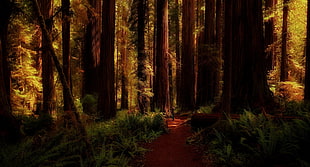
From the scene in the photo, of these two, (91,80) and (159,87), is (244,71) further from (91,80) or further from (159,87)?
(91,80)

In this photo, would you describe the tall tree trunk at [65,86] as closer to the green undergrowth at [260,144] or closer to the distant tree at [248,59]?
the green undergrowth at [260,144]

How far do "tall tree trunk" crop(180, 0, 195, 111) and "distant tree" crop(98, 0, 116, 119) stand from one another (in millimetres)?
5229

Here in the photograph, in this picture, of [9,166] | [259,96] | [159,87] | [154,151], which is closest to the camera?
[9,166]

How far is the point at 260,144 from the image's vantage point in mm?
3912

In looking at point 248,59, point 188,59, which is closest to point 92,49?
point 188,59

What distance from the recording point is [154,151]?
5.53 metres

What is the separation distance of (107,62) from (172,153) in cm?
→ 564

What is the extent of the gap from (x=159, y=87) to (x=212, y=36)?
16.3 feet

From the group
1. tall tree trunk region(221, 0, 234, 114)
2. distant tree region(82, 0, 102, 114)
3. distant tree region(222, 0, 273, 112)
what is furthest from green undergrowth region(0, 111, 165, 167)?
distant tree region(82, 0, 102, 114)

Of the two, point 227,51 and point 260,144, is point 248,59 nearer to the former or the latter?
point 227,51

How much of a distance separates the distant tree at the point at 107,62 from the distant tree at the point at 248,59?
5.28 metres

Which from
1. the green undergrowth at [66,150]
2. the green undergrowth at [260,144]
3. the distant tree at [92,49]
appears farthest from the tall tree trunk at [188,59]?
the green undergrowth at [260,144]

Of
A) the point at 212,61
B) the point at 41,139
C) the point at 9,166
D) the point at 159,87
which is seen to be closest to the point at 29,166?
the point at 9,166

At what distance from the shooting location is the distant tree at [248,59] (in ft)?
22.4
